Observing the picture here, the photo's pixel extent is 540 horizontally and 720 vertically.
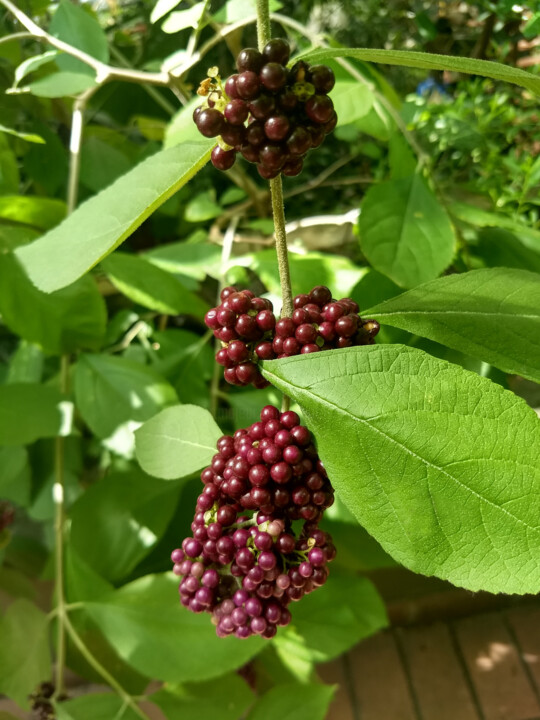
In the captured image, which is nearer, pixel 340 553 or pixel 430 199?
pixel 430 199

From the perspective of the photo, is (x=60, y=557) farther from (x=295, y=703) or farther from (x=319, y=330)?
(x=319, y=330)

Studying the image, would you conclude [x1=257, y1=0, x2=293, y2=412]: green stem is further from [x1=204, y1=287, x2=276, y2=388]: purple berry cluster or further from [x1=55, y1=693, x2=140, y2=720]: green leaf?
[x1=55, y1=693, x2=140, y2=720]: green leaf

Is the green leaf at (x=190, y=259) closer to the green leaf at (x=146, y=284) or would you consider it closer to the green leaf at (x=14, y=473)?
the green leaf at (x=146, y=284)

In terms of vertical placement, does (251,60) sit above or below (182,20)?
below

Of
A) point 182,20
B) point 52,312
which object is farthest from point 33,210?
point 182,20

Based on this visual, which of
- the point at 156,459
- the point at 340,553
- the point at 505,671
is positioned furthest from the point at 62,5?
the point at 505,671

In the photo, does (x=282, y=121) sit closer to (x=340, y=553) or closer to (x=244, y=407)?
(x=244, y=407)

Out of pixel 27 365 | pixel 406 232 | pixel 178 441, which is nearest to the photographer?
pixel 178 441

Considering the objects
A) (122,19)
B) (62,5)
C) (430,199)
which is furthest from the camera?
(122,19)
